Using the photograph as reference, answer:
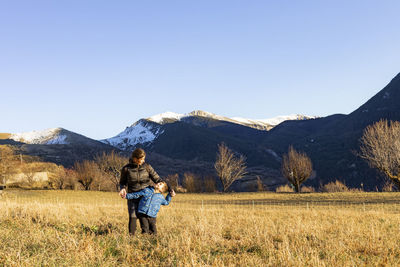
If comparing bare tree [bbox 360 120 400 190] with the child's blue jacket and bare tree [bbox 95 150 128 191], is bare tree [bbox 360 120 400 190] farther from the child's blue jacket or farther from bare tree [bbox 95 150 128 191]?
bare tree [bbox 95 150 128 191]

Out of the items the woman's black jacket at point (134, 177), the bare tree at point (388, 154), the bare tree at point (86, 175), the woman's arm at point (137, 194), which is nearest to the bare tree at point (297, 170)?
the bare tree at point (388, 154)

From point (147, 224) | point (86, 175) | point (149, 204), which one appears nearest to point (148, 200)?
point (149, 204)

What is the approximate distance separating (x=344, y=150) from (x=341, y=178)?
23043 millimetres

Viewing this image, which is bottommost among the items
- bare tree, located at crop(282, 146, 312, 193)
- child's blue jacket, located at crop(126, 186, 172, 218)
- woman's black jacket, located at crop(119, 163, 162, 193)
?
bare tree, located at crop(282, 146, 312, 193)

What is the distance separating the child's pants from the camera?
6141 millimetres

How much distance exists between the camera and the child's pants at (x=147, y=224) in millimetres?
6141

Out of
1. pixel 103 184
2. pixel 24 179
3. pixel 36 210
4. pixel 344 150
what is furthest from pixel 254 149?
pixel 36 210

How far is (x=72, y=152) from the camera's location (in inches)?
3772

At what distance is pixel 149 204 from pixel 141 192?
303mm

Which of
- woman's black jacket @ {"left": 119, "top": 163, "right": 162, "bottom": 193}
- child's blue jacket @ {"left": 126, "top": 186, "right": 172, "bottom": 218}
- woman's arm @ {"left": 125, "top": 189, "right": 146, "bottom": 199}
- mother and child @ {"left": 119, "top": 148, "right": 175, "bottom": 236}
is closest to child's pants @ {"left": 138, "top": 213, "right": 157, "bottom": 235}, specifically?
mother and child @ {"left": 119, "top": 148, "right": 175, "bottom": 236}

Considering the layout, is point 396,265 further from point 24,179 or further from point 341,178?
point 341,178

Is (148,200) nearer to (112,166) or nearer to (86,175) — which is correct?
(86,175)

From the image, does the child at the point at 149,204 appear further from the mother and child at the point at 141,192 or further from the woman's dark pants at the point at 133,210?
the woman's dark pants at the point at 133,210

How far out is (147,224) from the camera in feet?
20.3
